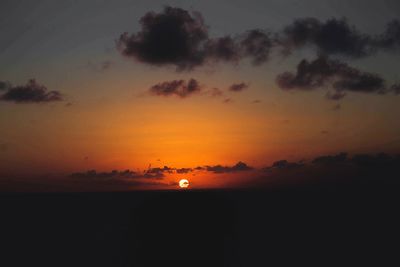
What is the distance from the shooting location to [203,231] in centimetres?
915

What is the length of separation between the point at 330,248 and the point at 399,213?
94.7 feet

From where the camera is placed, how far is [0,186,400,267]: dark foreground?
909 centimetres

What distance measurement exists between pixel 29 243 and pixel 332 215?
45.0m

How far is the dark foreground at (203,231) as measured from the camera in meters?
9.09

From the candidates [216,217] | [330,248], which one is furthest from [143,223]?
[330,248]

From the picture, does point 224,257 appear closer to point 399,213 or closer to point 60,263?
point 60,263

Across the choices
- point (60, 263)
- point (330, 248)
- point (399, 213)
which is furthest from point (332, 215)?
point (60, 263)

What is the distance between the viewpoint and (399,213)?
73.3 m

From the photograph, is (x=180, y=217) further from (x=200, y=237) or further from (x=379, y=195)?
(x=379, y=195)

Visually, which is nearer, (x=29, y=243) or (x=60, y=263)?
(x=60, y=263)

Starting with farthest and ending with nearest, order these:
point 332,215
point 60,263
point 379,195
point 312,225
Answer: point 379,195 → point 332,215 → point 312,225 → point 60,263

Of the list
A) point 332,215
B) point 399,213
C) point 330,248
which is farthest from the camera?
point 399,213

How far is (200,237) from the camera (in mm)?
9125

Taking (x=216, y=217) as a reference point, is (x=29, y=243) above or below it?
below
